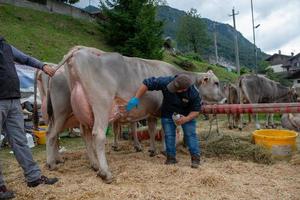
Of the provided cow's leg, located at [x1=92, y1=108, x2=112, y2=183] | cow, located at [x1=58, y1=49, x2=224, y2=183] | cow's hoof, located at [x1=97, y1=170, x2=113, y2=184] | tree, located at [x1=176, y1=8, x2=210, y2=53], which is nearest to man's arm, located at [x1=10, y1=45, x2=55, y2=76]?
cow, located at [x1=58, y1=49, x2=224, y2=183]

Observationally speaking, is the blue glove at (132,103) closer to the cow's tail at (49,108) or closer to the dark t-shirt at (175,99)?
the dark t-shirt at (175,99)

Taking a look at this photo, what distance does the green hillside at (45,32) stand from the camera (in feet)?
80.4

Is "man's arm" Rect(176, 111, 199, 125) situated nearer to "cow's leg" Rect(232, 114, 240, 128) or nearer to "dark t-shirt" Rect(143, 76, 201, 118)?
"dark t-shirt" Rect(143, 76, 201, 118)

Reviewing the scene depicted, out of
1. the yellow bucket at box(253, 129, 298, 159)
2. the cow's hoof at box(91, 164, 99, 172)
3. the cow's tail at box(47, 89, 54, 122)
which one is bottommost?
the cow's hoof at box(91, 164, 99, 172)

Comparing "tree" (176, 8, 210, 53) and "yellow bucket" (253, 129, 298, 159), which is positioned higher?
"tree" (176, 8, 210, 53)

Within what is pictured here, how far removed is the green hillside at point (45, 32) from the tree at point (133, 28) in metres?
1.80

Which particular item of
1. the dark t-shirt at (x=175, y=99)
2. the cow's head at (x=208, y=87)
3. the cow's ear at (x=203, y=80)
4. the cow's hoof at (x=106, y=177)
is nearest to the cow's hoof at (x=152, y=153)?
the dark t-shirt at (x=175, y=99)

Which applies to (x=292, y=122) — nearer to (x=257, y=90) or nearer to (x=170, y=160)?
(x=257, y=90)

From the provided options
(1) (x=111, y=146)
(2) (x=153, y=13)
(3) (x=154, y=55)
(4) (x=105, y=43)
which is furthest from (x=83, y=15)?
(1) (x=111, y=146)

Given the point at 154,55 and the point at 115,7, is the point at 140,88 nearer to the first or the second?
the point at 154,55

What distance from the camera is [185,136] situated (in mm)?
6379

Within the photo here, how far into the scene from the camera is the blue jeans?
6.24 metres

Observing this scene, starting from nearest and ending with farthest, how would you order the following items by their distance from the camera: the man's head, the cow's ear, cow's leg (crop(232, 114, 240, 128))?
the man's head, the cow's ear, cow's leg (crop(232, 114, 240, 128))

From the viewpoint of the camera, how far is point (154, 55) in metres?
28.3
